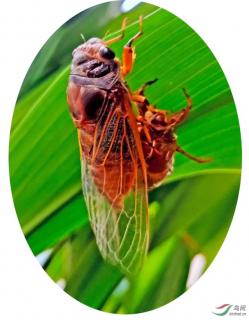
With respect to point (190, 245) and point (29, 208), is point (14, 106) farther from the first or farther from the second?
point (190, 245)

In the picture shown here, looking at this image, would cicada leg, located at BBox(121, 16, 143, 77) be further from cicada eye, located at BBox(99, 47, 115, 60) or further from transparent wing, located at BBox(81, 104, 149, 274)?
transparent wing, located at BBox(81, 104, 149, 274)

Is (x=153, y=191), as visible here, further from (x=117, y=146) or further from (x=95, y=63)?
(x=95, y=63)

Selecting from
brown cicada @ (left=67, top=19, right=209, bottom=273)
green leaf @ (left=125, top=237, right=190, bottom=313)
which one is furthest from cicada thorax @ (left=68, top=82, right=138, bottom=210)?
green leaf @ (left=125, top=237, right=190, bottom=313)

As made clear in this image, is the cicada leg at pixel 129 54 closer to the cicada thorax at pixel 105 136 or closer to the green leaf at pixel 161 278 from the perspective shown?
the cicada thorax at pixel 105 136

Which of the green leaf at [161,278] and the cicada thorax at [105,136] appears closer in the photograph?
the cicada thorax at [105,136]

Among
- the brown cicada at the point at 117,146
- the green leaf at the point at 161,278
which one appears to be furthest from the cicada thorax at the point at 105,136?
the green leaf at the point at 161,278
